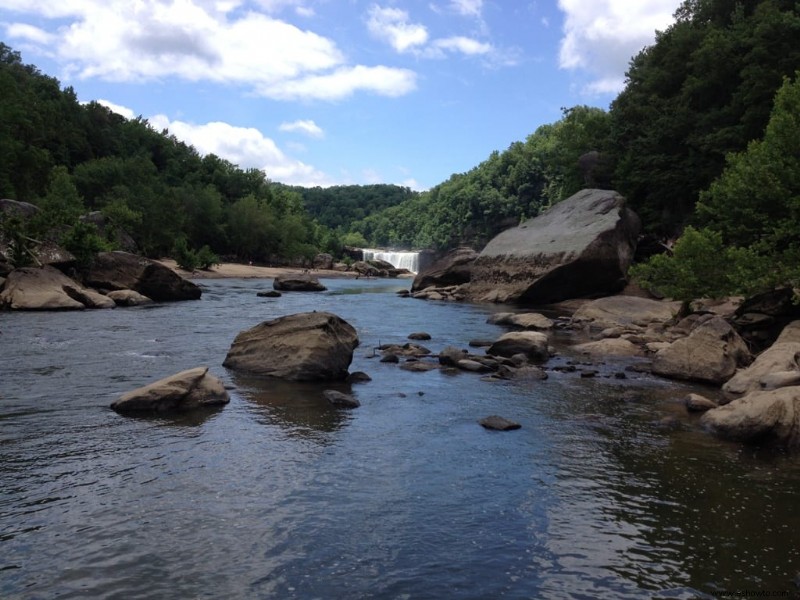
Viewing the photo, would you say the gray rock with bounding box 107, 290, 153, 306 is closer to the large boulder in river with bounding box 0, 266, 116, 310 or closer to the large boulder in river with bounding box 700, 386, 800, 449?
the large boulder in river with bounding box 0, 266, 116, 310

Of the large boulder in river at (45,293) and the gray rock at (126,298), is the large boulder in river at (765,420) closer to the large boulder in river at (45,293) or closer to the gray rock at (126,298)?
the large boulder in river at (45,293)

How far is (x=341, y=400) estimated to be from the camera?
12297 mm

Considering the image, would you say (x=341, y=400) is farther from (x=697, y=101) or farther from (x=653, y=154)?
(x=697, y=101)

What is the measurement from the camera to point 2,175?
45.9 meters

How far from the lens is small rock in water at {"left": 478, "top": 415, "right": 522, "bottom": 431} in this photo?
10.9m

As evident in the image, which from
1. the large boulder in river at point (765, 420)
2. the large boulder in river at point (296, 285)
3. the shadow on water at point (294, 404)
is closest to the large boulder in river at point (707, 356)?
the large boulder in river at point (765, 420)

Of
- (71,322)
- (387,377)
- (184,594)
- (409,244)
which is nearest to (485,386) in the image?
(387,377)

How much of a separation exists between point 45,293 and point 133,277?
6682mm

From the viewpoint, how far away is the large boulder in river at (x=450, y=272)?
1956 inches

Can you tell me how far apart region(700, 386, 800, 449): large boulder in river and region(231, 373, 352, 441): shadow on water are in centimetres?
672

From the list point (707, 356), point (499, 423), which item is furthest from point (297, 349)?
point (707, 356)

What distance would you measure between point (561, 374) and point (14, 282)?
2567 centimetres

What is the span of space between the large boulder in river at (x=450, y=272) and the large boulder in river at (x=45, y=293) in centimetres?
2645

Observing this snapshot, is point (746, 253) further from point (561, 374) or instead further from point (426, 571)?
point (426, 571)
